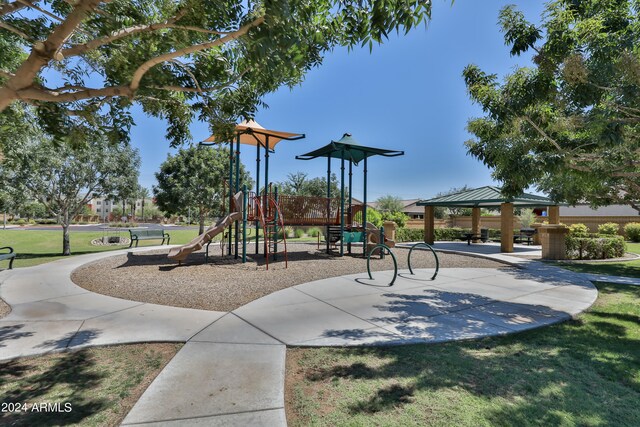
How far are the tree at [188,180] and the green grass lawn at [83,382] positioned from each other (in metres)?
22.2

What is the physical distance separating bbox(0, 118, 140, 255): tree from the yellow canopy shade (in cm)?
567

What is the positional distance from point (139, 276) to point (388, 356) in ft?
22.9

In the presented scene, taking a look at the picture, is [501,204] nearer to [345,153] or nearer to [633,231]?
[345,153]

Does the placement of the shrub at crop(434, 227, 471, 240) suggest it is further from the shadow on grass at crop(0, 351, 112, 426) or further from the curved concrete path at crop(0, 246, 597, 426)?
the shadow on grass at crop(0, 351, 112, 426)

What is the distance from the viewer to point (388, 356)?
373 centimetres

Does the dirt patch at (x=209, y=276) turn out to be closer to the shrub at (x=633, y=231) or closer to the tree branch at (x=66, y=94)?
the tree branch at (x=66, y=94)

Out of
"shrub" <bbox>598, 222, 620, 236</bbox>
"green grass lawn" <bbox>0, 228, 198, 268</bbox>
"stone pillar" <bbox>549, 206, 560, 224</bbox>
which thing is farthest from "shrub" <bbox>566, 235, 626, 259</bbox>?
"green grass lawn" <bbox>0, 228, 198, 268</bbox>

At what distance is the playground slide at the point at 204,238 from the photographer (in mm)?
9594

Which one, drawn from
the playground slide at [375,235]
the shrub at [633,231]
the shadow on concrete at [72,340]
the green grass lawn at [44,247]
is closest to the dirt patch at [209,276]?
the playground slide at [375,235]

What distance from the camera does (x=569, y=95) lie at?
557cm

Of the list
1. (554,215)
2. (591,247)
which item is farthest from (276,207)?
(554,215)

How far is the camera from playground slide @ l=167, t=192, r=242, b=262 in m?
9.59

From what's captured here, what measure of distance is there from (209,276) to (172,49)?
17.5 ft

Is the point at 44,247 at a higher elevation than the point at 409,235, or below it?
below
